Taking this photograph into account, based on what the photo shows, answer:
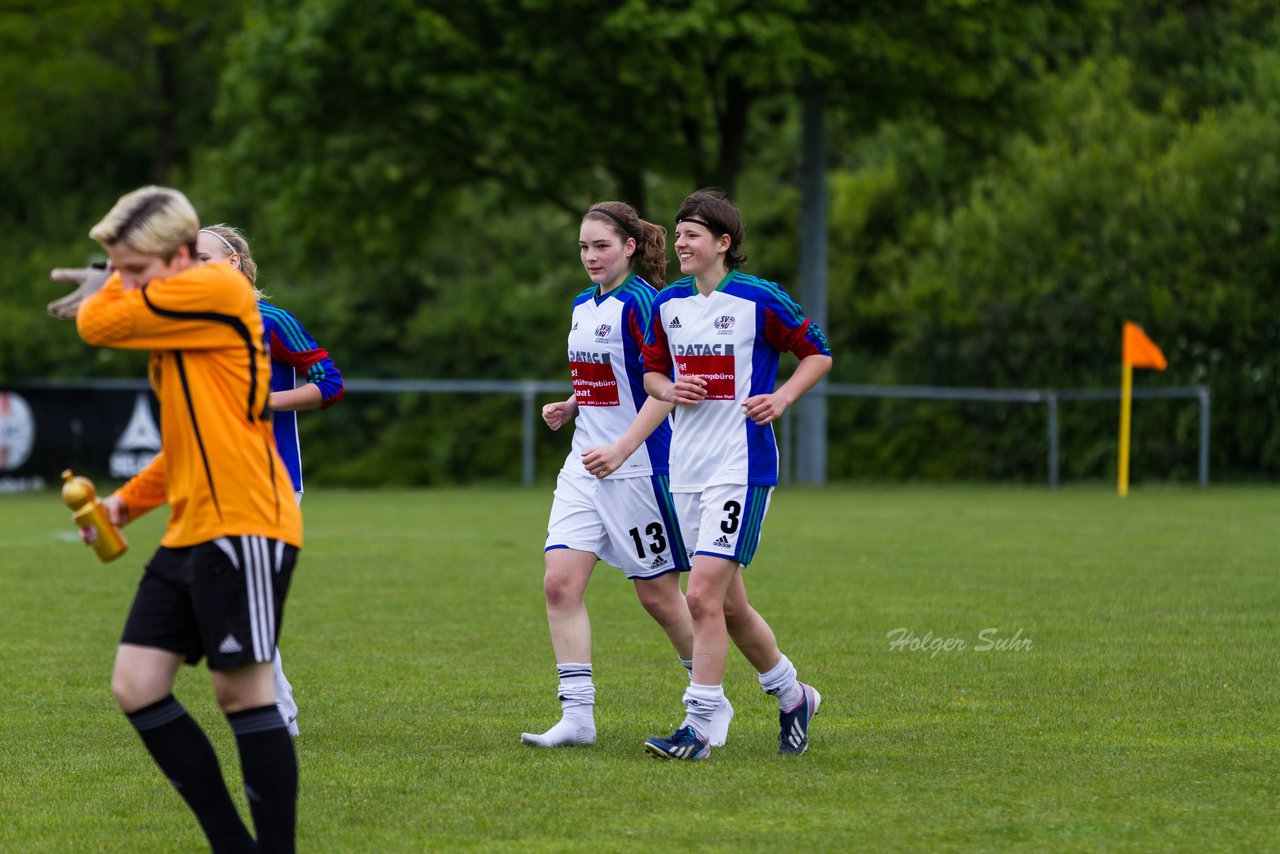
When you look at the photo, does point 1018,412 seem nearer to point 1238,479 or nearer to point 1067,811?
point 1238,479

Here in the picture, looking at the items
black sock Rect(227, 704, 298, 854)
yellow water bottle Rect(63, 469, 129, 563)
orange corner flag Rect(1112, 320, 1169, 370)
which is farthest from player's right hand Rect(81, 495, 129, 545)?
orange corner flag Rect(1112, 320, 1169, 370)

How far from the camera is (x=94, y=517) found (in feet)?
14.7

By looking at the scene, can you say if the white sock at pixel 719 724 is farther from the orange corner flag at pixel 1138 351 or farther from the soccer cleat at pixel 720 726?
the orange corner flag at pixel 1138 351

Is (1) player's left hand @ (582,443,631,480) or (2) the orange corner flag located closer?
(1) player's left hand @ (582,443,631,480)

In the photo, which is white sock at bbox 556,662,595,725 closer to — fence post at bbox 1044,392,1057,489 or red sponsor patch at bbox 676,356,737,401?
red sponsor patch at bbox 676,356,737,401

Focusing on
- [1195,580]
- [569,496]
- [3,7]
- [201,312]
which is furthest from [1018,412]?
[201,312]

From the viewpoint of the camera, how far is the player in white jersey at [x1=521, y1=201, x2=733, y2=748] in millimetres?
6664

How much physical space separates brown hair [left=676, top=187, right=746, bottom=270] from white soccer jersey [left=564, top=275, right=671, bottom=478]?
40 centimetres

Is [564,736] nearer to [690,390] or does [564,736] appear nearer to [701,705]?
[701,705]

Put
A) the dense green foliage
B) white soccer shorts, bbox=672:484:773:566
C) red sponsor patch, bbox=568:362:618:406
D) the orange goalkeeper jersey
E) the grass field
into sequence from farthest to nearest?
the dense green foliage → red sponsor patch, bbox=568:362:618:406 → white soccer shorts, bbox=672:484:773:566 → the grass field → the orange goalkeeper jersey

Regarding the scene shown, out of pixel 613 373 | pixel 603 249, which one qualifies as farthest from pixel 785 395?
pixel 603 249

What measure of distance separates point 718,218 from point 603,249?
1.76 feet

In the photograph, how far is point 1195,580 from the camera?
487 inches

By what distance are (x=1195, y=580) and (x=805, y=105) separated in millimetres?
18518
